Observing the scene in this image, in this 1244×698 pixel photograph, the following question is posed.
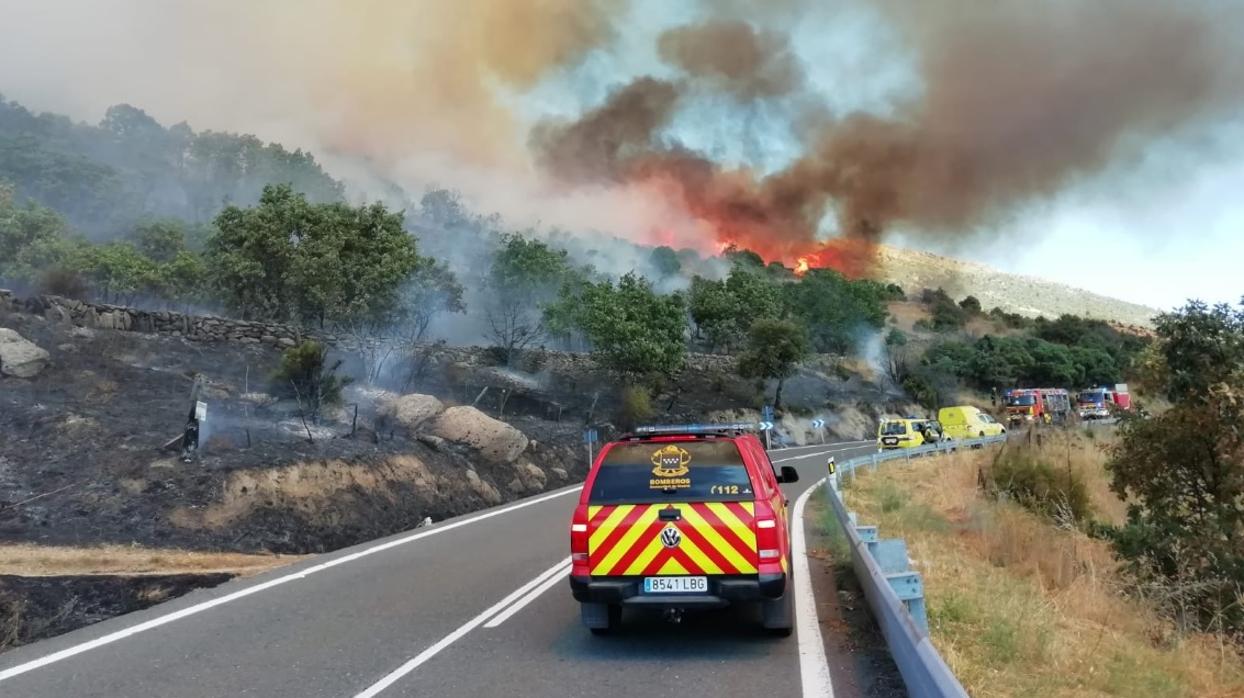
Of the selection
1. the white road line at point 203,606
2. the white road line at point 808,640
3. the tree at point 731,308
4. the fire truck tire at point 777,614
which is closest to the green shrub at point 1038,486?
the white road line at point 808,640

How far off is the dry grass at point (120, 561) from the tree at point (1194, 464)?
39.1 feet

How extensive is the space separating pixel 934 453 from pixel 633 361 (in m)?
14.3

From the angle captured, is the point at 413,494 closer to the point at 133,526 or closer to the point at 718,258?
the point at 133,526

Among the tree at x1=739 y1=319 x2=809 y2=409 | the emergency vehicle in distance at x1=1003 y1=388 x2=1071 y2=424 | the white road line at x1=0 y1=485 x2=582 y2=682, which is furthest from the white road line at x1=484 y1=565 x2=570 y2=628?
the emergency vehicle in distance at x1=1003 y1=388 x2=1071 y2=424

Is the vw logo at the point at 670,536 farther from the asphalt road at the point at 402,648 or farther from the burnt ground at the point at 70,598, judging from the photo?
the burnt ground at the point at 70,598

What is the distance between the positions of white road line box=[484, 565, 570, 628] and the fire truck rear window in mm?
1902

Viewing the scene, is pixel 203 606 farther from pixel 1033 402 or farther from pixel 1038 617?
pixel 1033 402

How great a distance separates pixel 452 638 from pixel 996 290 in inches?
7957

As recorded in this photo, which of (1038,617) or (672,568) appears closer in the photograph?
(672,568)

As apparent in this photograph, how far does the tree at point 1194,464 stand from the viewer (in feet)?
34.5

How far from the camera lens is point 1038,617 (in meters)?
7.26

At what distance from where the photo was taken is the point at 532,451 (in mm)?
25250

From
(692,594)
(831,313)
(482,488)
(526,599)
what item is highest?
(831,313)

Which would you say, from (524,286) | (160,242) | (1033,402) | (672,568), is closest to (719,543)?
(672,568)
